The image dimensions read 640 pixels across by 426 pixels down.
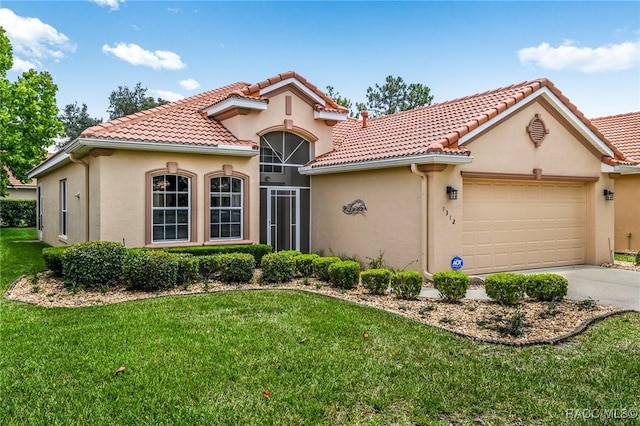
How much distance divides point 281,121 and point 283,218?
3110 millimetres

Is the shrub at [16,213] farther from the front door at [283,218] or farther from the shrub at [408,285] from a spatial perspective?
the shrub at [408,285]

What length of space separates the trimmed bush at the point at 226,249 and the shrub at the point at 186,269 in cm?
167

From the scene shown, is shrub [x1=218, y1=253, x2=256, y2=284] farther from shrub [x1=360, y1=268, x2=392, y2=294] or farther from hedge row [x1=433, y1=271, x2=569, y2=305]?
hedge row [x1=433, y1=271, x2=569, y2=305]

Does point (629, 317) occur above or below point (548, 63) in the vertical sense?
below

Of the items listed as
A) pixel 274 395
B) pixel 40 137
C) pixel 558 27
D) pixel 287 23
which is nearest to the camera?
pixel 274 395

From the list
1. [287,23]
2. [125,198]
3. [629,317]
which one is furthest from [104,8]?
[629,317]

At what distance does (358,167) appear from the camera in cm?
1256

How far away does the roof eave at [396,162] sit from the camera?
10.6m

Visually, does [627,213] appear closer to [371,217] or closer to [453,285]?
[371,217]

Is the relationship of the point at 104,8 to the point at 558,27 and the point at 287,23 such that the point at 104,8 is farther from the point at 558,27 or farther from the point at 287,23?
the point at 558,27

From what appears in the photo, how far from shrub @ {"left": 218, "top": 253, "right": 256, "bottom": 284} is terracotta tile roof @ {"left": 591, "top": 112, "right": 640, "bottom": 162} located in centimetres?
1500

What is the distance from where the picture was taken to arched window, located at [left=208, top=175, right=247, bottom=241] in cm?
1288

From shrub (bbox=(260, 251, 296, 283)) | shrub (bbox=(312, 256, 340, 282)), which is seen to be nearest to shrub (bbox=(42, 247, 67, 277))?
shrub (bbox=(260, 251, 296, 283))

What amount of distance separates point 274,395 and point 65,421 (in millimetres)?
1871
